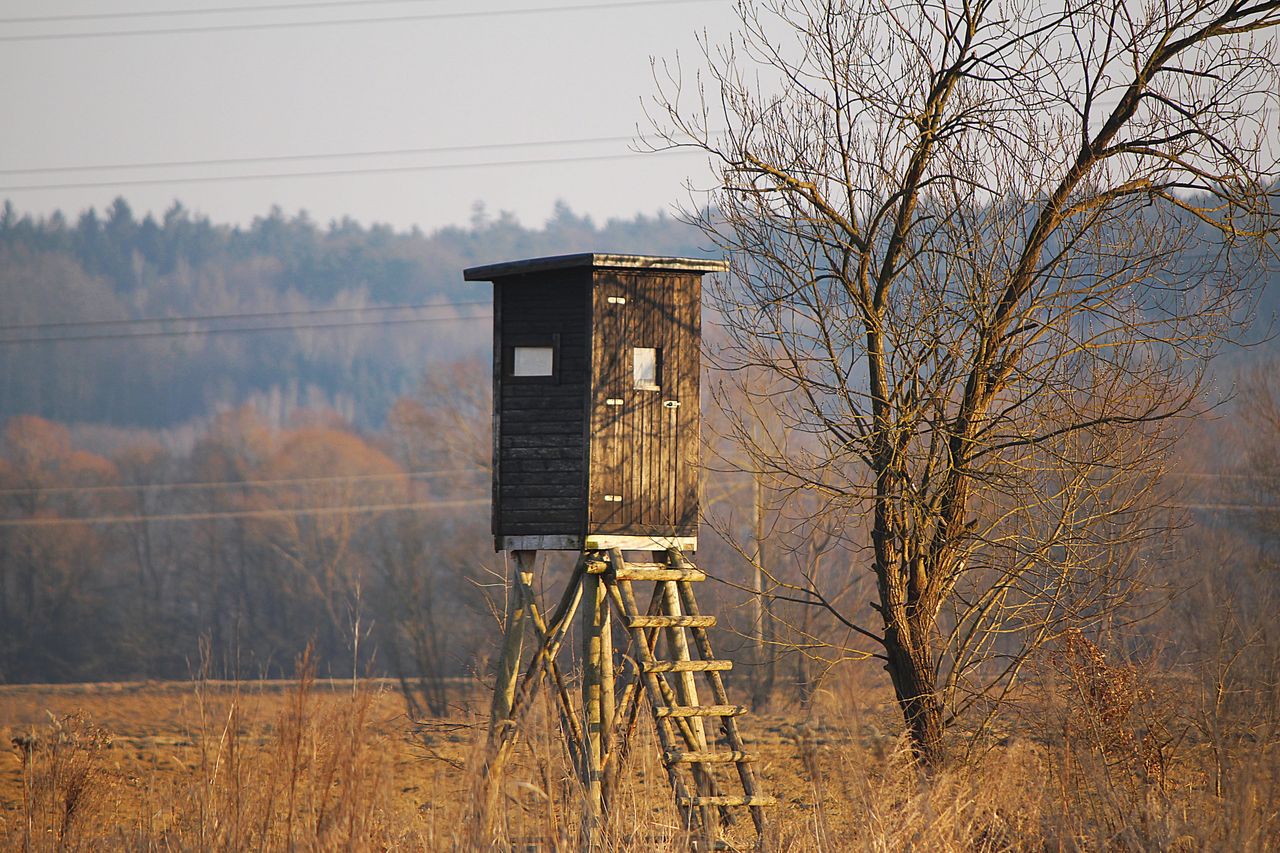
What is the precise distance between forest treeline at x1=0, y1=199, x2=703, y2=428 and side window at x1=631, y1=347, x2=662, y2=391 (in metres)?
59.7

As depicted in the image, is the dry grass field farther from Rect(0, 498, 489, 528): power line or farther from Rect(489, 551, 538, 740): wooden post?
Rect(0, 498, 489, 528): power line

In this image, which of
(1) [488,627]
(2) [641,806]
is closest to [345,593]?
(1) [488,627]

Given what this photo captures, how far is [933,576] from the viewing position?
10.9 metres

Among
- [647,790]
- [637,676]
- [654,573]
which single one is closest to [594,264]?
[654,573]

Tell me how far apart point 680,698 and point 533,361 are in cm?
336

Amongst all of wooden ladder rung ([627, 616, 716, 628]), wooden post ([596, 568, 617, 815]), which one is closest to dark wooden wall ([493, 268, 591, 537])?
wooden post ([596, 568, 617, 815])

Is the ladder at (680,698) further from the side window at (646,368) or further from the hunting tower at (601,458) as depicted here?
the side window at (646,368)

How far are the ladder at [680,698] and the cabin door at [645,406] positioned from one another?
0.43 m

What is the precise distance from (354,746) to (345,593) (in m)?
41.6

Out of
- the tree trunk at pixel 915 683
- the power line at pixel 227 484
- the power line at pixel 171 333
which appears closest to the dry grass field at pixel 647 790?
the tree trunk at pixel 915 683

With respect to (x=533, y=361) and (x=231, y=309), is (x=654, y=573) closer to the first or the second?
(x=533, y=361)

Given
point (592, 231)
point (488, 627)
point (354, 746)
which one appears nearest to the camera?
point (354, 746)

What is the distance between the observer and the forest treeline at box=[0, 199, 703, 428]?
77.0 meters

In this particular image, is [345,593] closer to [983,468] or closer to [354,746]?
[983,468]
